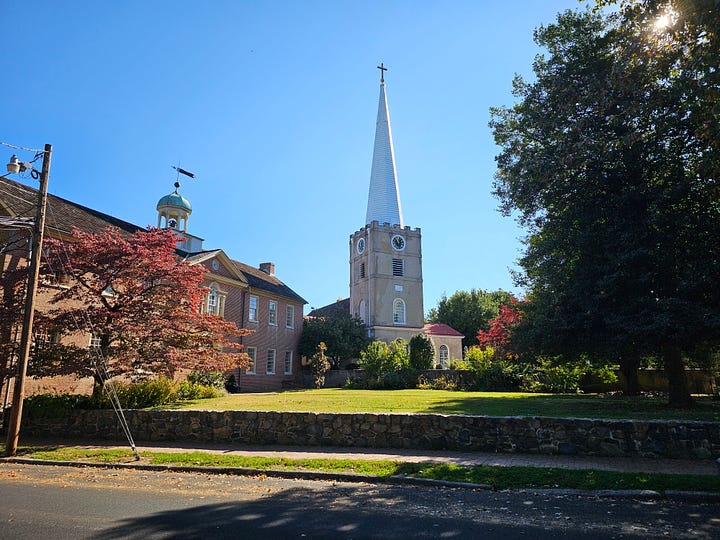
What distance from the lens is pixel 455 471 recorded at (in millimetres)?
9180

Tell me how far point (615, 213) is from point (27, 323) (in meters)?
18.0

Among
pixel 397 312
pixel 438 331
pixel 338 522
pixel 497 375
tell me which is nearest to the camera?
pixel 338 522

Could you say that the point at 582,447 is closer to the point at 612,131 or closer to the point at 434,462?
the point at 434,462

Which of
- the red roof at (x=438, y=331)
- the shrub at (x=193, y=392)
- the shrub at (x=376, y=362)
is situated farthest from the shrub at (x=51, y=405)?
the red roof at (x=438, y=331)

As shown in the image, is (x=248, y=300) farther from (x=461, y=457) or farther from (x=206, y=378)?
(x=461, y=457)

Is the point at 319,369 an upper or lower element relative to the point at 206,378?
upper

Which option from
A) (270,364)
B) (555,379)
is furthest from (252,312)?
(555,379)

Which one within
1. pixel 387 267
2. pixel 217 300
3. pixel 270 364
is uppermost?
pixel 387 267

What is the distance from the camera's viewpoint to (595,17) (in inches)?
757

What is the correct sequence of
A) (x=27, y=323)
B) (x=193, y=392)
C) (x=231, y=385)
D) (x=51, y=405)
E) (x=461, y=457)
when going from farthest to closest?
1. (x=231, y=385)
2. (x=193, y=392)
3. (x=51, y=405)
4. (x=27, y=323)
5. (x=461, y=457)

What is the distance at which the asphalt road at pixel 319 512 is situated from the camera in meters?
5.84

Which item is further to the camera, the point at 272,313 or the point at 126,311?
the point at 272,313

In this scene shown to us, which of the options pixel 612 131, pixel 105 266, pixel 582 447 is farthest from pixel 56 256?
pixel 612 131

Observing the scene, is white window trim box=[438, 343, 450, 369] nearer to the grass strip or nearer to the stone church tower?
the stone church tower
